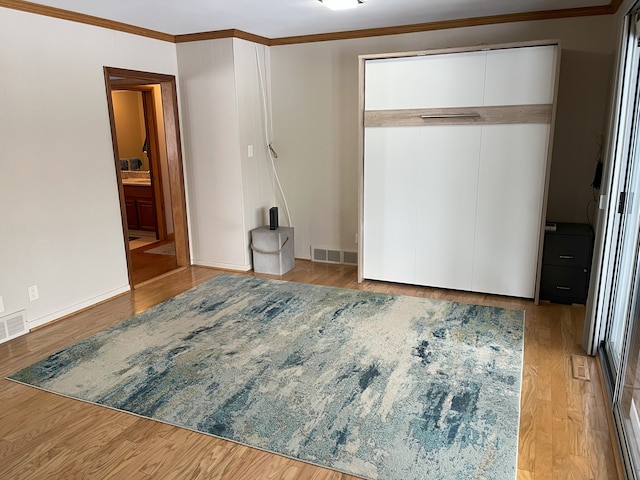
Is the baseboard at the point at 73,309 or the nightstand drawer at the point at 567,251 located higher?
the nightstand drawer at the point at 567,251

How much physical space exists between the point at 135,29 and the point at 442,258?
3507 mm

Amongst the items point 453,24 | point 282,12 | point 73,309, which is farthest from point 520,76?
point 73,309

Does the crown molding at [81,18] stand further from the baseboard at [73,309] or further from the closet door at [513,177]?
the closet door at [513,177]

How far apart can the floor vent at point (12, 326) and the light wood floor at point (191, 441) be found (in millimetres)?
262

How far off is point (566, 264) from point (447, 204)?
1083mm

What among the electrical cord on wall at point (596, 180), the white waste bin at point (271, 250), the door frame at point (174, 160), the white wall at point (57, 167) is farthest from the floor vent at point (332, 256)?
the electrical cord on wall at point (596, 180)

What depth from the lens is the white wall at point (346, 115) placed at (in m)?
3.93

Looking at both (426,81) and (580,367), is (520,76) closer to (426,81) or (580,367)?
(426,81)

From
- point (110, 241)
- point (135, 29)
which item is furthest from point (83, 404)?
point (135, 29)

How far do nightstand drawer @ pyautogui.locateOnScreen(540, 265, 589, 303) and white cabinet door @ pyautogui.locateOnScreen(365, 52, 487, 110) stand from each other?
155cm

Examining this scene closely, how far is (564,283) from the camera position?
3.91 m

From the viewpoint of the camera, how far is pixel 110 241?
13.9ft

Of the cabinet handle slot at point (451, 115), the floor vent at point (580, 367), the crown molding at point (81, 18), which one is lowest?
the floor vent at point (580, 367)

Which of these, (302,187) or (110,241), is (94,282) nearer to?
(110,241)
